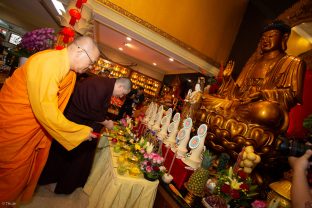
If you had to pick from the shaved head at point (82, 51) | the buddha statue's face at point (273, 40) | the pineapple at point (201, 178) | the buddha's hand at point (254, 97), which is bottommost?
the pineapple at point (201, 178)

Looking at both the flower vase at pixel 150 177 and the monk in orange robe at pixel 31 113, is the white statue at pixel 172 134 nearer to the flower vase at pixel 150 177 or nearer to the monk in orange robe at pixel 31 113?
the flower vase at pixel 150 177

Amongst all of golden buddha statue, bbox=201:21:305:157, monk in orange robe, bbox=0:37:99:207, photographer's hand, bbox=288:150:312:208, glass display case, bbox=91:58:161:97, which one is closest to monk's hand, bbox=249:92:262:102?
golden buddha statue, bbox=201:21:305:157

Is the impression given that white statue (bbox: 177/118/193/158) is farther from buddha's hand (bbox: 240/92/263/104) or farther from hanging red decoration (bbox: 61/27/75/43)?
hanging red decoration (bbox: 61/27/75/43)

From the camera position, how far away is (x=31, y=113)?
153cm

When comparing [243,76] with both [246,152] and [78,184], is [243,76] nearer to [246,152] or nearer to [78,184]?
[246,152]

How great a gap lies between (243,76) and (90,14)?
3633 millimetres

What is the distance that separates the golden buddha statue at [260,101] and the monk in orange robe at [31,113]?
2.07 meters

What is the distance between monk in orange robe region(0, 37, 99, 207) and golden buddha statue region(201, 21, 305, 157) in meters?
2.07

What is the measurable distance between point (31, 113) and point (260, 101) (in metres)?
2.88

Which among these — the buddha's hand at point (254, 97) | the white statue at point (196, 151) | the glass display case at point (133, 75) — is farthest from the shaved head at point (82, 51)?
the glass display case at point (133, 75)

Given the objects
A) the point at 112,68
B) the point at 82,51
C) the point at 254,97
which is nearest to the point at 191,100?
the point at 254,97

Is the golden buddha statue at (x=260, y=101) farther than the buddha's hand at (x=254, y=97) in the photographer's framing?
No

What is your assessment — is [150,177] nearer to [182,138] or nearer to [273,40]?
[182,138]

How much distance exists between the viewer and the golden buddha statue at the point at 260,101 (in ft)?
9.18
